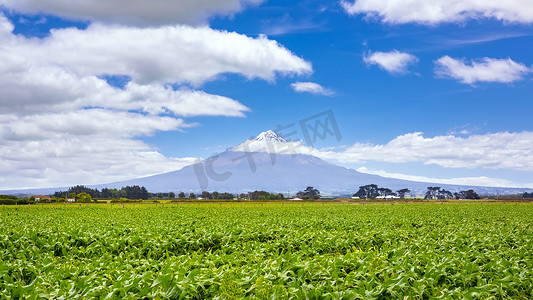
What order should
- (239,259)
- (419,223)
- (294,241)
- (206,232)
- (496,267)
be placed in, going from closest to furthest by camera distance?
1. (496,267)
2. (239,259)
3. (294,241)
4. (206,232)
5. (419,223)

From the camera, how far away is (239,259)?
941 cm

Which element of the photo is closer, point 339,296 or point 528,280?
point 339,296

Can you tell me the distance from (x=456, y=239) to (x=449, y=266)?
8.72 m

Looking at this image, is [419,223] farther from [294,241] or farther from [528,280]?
[528,280]

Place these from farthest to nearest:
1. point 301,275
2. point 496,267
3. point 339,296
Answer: point 496,267
point 301,275
point 339,296

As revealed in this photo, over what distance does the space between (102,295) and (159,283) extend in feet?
2.92

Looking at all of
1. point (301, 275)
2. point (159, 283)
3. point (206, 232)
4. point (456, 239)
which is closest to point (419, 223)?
point (456, 239)

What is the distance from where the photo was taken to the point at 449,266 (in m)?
7.96

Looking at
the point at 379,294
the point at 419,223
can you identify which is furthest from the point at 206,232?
the point at 419,223

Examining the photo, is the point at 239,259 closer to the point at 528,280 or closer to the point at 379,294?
the point at 379,294

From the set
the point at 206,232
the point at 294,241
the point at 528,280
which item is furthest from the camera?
the point at 206,232

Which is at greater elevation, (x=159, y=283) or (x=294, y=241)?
(x=159, y=283)

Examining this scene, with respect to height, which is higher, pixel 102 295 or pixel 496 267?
pixel 102 295

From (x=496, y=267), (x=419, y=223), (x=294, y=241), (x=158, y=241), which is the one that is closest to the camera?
(x=496, y=267)
